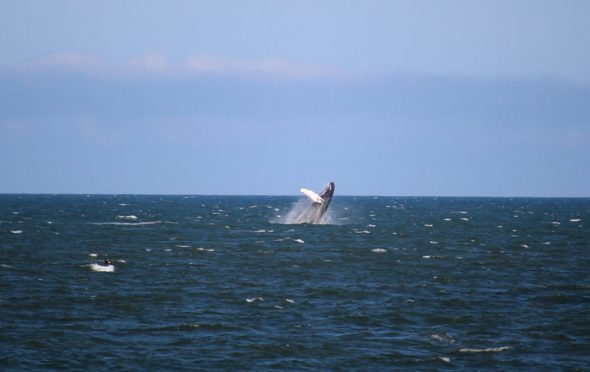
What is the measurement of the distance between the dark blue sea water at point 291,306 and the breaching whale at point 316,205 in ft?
→ 42.2

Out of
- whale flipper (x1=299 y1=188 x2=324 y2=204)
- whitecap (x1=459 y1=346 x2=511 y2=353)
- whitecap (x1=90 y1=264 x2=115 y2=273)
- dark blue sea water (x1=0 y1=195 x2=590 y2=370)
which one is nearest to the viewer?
dark blue sea water (x1=0 y1=195 x2=590 y2=370)

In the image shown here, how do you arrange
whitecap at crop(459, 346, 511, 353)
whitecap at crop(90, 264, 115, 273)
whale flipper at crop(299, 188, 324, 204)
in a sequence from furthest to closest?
whale flipper at crop(299, 188, 324, 204)
whitecap at crop(90, 264, 115, 273)
whitecap at crop(459, 346, 511, 353)

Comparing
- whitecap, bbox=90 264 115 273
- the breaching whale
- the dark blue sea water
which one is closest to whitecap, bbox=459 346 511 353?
the dark blue sea water

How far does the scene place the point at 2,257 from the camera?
5438 cm

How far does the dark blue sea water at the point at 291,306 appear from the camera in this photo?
93.1 ft

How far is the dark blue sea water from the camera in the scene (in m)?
28.4

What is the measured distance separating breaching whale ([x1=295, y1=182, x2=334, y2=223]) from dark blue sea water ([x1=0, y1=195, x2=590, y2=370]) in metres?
12.9

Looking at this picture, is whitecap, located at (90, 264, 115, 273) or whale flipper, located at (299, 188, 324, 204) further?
whale flipper, located at (299, 188, 324, 204)

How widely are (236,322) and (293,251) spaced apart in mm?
28399

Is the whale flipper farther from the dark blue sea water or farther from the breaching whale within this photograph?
the dark blue sea water

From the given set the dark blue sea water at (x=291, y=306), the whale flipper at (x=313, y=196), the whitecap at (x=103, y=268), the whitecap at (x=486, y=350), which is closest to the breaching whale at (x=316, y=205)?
the whale flipper at (x=313, y=196)

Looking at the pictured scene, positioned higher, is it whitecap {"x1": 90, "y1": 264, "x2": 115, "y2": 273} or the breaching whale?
the breaching whale

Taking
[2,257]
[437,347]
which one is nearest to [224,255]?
[2,257]

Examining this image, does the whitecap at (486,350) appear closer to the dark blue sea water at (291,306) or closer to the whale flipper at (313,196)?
the dark blue sea water at (291,306)
